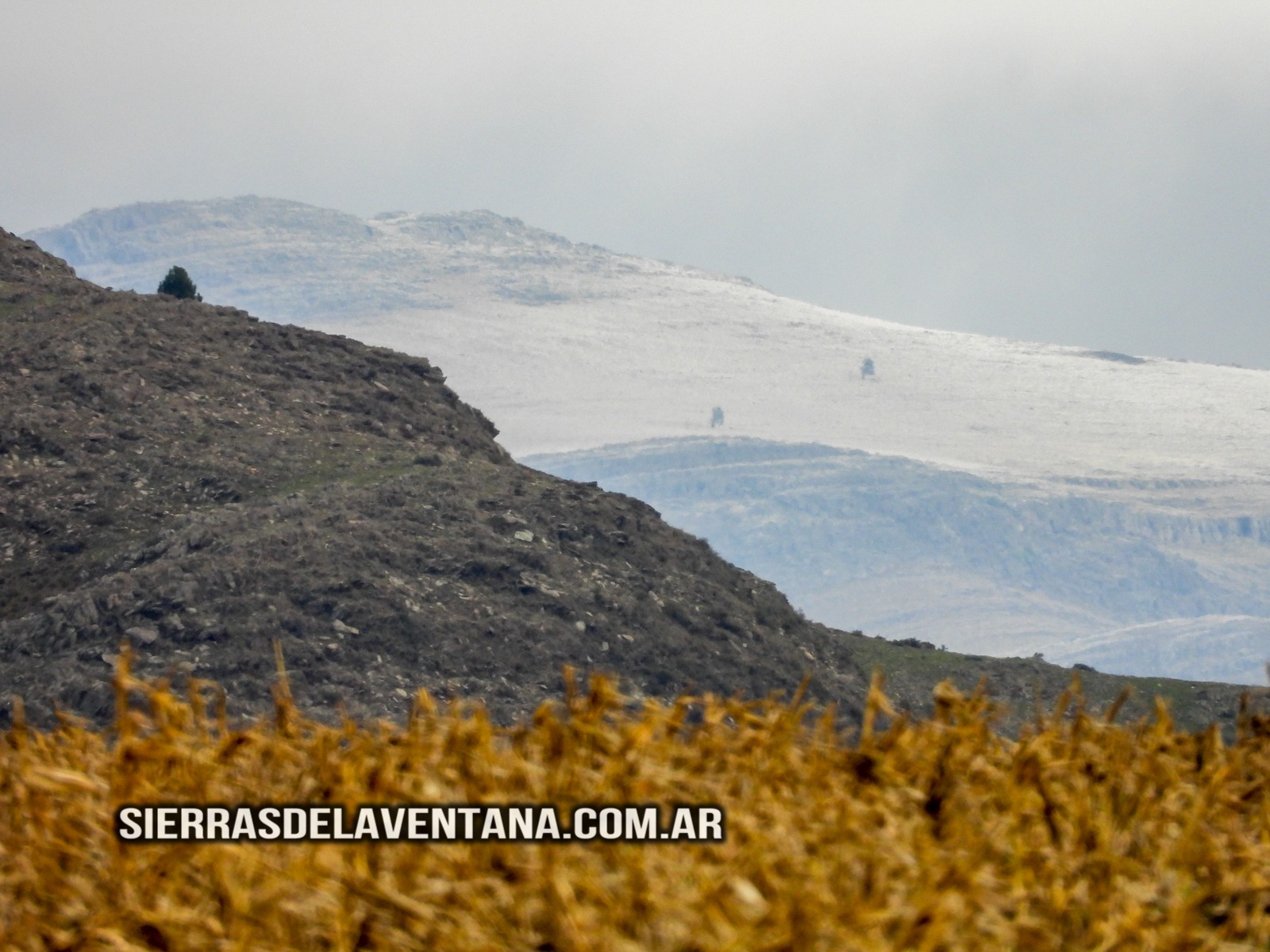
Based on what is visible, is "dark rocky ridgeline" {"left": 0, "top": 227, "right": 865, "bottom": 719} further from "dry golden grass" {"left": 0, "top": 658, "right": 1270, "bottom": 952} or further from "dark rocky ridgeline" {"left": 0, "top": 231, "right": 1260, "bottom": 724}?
"dry golden grass" {"left": 0, "top": 658, "right": 1270, "bottom": 952}

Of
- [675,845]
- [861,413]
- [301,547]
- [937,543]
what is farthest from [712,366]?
[675,845]

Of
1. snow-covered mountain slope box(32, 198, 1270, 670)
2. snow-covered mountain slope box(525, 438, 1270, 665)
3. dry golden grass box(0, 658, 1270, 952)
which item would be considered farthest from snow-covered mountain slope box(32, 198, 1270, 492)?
dry golden grass box(0, 658, 1270, 952)

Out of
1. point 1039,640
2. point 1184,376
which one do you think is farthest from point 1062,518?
point 1184,376

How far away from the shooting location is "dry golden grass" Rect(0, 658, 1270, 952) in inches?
138

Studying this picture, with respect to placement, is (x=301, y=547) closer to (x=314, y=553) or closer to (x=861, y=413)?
(x=314, y=553)

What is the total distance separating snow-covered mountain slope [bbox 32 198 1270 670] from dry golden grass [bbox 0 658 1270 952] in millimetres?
118338

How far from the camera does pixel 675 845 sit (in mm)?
3850

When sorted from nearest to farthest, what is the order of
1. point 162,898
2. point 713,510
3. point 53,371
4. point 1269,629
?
point 162,898
point 53,371
point 1269,629
point 713,510

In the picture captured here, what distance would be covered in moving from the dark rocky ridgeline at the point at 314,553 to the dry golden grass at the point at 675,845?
62.8 feet

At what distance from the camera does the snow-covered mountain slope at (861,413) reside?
132500mm

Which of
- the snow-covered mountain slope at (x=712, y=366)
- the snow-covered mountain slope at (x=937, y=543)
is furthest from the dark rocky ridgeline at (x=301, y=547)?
the snow-covered mountain slope at (x=712, y=366)

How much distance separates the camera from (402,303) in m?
174

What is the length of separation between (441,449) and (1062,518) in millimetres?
100989

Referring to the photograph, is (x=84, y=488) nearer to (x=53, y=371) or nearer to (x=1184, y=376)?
(x=53, y=371)
